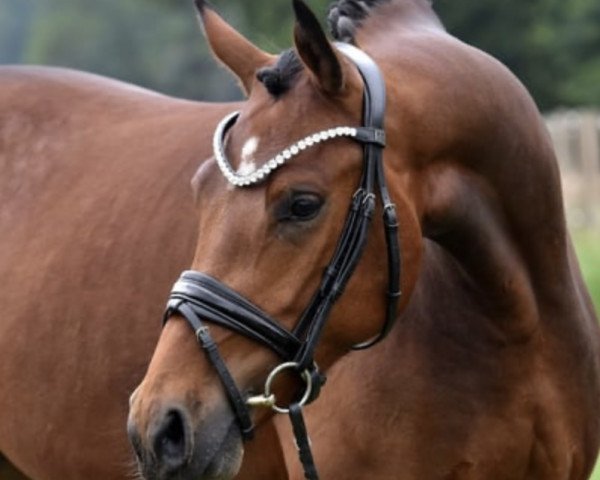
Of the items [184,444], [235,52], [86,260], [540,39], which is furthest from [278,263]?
[540,39]

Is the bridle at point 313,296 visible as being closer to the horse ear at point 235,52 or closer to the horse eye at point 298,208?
the horse eye at point 298,208

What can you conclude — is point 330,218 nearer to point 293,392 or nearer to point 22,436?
point 293,392

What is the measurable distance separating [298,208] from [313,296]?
22 centimetres

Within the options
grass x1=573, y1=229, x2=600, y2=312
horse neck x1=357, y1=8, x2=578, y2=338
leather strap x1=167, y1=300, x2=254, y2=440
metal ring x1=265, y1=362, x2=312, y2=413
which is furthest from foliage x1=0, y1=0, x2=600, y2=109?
leather strap x1=167, y1=300, x2=254, y2=440

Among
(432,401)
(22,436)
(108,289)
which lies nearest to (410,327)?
(432,401)

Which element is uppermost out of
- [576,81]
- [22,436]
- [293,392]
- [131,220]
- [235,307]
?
[235,307]

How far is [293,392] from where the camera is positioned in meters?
4.33

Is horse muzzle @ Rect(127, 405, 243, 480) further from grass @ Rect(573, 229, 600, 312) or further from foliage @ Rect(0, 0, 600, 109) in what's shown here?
foliage @ Rect(0, 0, 600, 109)

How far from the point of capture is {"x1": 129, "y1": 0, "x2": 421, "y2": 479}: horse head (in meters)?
4.12

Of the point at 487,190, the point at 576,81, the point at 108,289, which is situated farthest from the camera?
the point at 576,81

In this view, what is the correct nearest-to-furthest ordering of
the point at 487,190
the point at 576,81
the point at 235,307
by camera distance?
the point at 235,307, the point at 487,190, the point at 576,81

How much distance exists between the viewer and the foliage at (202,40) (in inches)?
1786

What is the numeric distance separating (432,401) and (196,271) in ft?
3.16

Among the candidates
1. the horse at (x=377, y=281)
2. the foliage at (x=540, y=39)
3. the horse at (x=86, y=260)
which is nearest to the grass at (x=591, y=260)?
the horse at (x=86, y=260)
